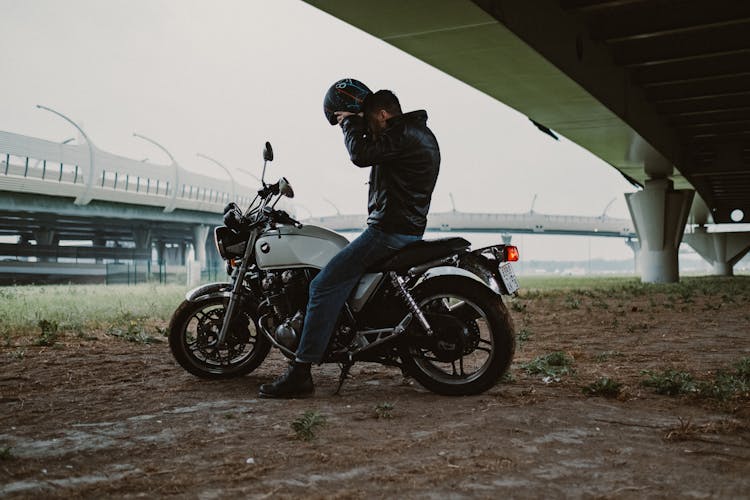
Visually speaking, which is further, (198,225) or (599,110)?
(198,225)

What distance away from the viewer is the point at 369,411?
15.0 feet

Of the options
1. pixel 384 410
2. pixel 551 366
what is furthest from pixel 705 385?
pixel 384 410

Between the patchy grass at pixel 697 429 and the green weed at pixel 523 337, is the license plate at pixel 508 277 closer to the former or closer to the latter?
the patchy grass at pixel 697 429

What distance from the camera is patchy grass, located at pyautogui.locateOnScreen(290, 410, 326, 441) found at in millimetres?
3830

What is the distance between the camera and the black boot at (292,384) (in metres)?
5.02

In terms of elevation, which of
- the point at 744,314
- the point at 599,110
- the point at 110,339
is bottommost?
the point at 110,339

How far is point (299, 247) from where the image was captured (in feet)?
17.4

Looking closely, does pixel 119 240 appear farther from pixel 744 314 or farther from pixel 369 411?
pixel 369 411

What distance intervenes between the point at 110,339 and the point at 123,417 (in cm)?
491

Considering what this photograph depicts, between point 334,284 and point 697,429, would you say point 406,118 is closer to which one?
point 334,284

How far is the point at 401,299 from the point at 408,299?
0.41 feet

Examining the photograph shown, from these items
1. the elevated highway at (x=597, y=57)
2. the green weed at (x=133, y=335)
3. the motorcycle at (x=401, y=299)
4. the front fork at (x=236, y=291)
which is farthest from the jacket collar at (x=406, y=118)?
the green weed at (x=133, y=335)

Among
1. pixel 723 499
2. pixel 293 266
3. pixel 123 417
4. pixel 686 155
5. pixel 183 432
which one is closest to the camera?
pixel 723 499

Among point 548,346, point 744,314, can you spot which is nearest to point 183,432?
point 548,346
